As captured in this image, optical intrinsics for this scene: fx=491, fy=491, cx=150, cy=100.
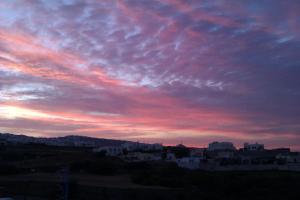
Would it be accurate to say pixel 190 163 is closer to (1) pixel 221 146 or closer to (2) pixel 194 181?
(2) pixel 194 181

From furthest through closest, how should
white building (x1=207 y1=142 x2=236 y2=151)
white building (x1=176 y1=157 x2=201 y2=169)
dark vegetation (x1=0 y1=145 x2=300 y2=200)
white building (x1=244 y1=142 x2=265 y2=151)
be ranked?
1. white building (x1=207 y1=142 x2=236 y2=151)
2. white building (x1=244 y1=142 x2=265 y2=151)
3. white building (x1=176 y1=157 x2=201 y2=169)
4. dark vegetation (x1=0 y1=145 x2=300 y2=200)

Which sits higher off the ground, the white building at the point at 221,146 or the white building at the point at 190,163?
the white building at the point at 221,146

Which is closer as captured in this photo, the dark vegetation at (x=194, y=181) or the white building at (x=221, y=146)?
the dark vegetation at (x=194, y=181)

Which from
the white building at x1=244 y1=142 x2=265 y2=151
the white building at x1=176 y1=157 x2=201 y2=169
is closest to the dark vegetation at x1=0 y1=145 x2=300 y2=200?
the white building at x1=176 y1=157 x2=201 y2=169

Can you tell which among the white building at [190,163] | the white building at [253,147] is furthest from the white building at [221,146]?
the white building at [190,163]

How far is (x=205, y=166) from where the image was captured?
250 feet

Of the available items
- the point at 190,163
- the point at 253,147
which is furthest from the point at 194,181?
the point at 253,147

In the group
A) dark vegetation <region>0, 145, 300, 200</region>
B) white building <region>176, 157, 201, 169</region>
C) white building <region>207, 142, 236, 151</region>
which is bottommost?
dark vegetation <region>0, 145, 300, 200</region>

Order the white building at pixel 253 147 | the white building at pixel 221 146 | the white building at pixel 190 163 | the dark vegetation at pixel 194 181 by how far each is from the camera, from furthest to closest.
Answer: the white building at pixel 221 146
the white building at pixel 253 147
the white building at pixel 190 163
the dark vegetation at pixel 194 181

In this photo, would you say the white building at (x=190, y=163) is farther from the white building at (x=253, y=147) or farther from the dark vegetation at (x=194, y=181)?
the white building at (x=253, y=147)

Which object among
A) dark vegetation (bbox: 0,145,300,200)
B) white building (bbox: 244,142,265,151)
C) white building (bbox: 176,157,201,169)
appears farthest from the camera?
white building (bbox: 244,142,265,151)

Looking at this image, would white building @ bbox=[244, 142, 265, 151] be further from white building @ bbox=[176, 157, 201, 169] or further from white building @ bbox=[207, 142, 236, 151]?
white building @ bbox=[176, 157, 201, 169]

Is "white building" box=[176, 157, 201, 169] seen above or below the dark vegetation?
above

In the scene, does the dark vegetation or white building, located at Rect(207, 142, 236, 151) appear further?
white building, located at Rect(207, 142, 236, 151)
